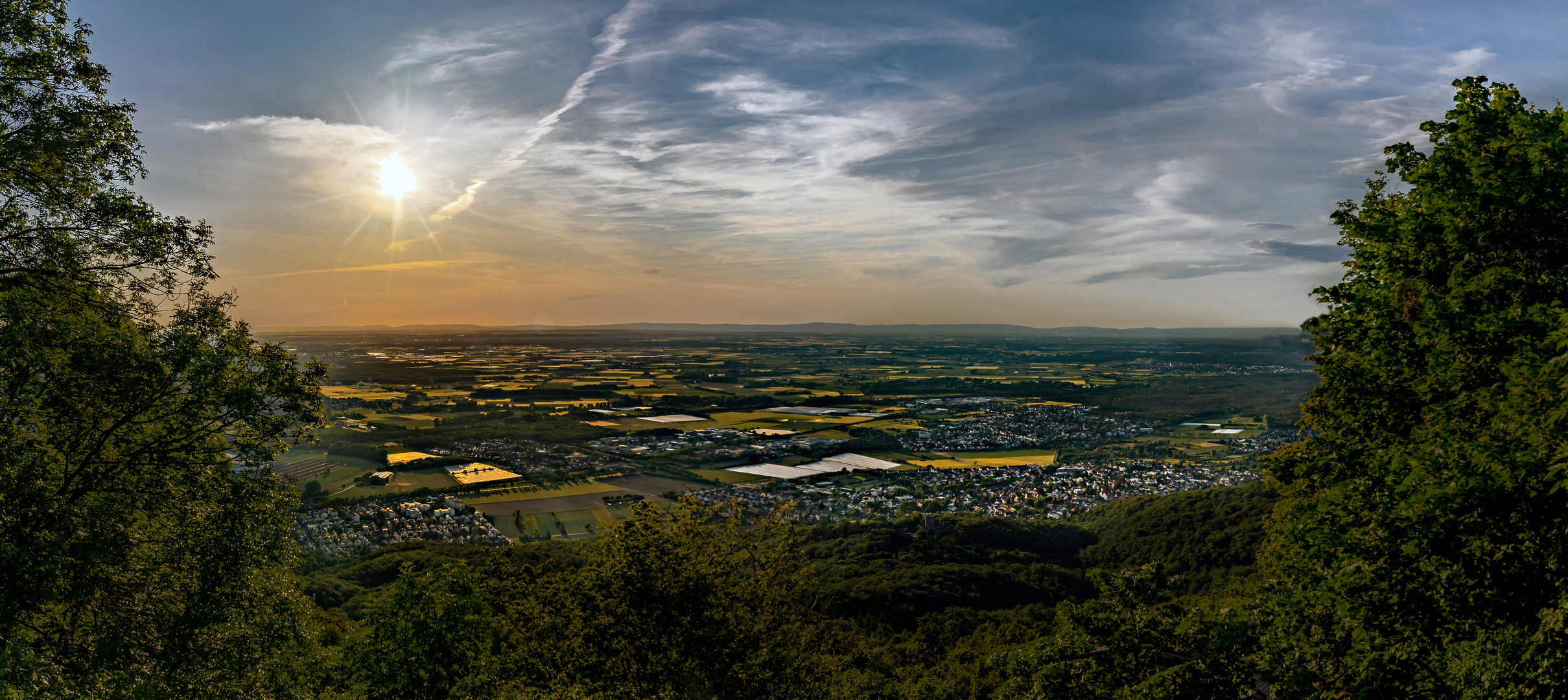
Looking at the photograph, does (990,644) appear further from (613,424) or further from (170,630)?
(613,424)

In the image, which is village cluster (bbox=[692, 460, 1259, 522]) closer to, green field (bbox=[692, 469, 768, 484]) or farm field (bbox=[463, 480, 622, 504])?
green field (bbox=[692, 469, 768, 484])

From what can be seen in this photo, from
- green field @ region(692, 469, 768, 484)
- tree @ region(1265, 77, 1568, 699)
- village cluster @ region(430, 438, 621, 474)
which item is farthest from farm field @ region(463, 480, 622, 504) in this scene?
tree @ region(1265, 77, 1568, 699)

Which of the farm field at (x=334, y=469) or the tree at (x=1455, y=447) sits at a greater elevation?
the tree at (x=1455, y=447)

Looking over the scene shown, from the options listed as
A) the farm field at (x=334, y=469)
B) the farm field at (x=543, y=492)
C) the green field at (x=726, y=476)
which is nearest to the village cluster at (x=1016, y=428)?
the green field at (x=726, y=476)

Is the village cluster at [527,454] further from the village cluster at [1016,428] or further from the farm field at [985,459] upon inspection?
the village cluster at [1016,428]

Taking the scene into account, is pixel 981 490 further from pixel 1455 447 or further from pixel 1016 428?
A: pixel 1455 447

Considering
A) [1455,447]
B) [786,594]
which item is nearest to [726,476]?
[786,594]
